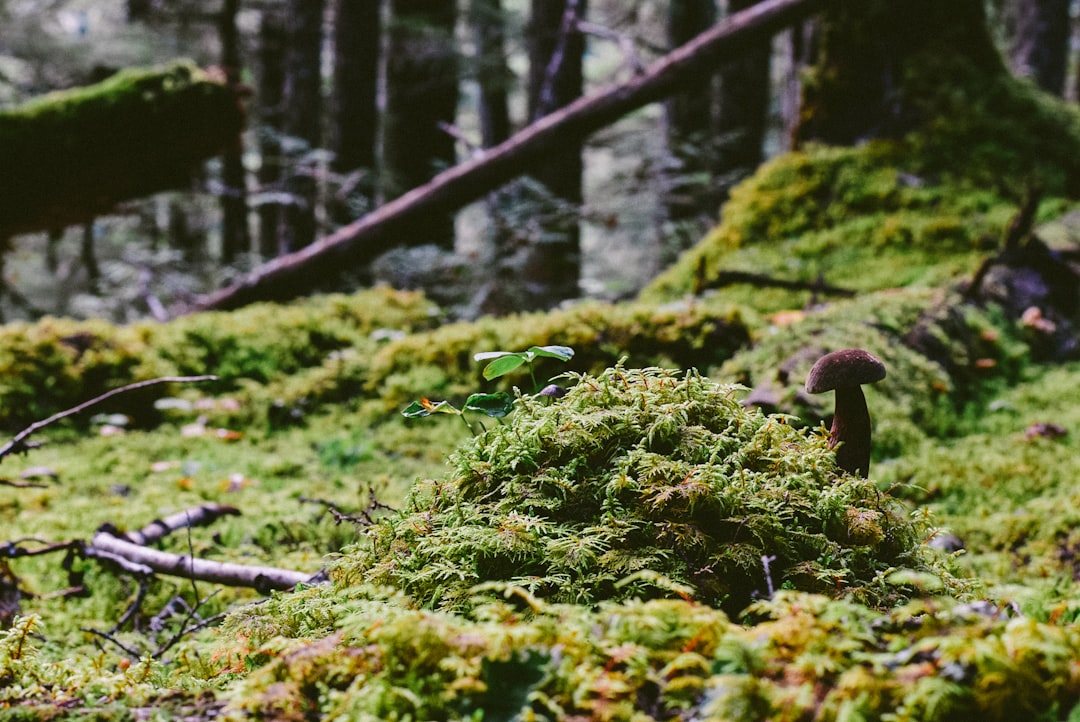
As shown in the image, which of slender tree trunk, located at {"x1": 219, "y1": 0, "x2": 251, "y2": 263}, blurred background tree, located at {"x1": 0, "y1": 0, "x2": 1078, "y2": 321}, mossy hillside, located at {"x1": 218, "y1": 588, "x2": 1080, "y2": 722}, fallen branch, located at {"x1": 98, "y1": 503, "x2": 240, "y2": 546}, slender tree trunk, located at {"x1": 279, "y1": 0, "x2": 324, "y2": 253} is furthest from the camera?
slender tree trunk, located at {"x1": 219, "y1": 0, "x2": 251, "y2": 263}

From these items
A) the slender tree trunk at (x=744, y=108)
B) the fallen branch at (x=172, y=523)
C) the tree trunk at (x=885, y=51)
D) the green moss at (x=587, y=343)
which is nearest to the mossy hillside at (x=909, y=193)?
the tree trunk at (x=885, y=51)

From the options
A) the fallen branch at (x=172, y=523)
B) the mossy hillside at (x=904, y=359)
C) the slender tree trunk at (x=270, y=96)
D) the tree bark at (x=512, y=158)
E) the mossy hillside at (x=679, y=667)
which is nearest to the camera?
the mossy hillside at (x=679, y=667)

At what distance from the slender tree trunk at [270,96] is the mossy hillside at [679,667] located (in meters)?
14.5

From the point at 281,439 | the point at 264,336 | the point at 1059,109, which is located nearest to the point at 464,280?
the point at 264,336

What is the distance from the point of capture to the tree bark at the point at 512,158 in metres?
7.63

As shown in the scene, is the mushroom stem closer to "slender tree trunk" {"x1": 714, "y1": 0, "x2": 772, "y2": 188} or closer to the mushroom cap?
the mushroom cap

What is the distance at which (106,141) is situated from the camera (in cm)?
683

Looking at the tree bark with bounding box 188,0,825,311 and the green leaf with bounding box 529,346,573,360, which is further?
the tree bark with bounding box 188,0,825,311

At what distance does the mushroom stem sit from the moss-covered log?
24.0ft

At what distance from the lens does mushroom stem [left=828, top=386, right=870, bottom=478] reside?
184 cm

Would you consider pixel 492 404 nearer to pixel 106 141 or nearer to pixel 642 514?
pixel 642 514

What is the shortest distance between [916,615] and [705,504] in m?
0.42

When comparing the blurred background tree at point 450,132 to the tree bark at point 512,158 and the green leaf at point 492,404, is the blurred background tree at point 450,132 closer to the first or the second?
the tree bark at point 512,158

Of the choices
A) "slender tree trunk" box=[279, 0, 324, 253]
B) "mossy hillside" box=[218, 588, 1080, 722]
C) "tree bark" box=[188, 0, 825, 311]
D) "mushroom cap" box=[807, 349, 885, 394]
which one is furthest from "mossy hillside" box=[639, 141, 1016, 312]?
"slender tree trunk" box=[279, 0, 324, 253]
